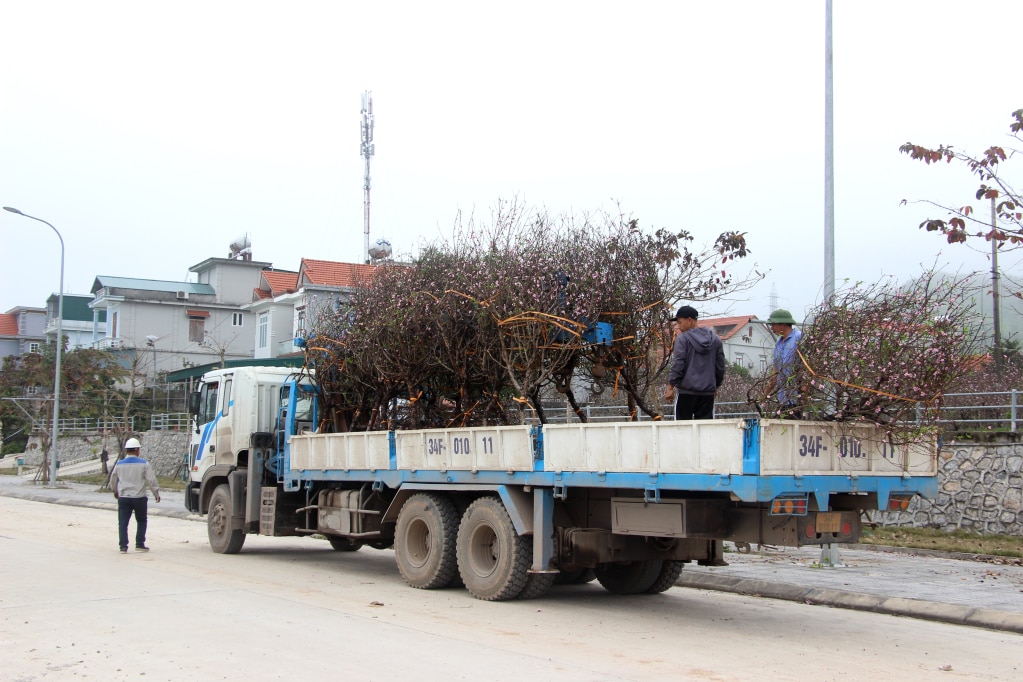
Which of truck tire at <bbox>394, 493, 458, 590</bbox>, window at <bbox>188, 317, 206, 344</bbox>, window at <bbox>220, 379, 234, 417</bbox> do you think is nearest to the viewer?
truck tire at <bbox>394, 493, 458, 590</bbox>

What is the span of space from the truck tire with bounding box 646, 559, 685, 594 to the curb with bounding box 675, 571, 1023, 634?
113 cm

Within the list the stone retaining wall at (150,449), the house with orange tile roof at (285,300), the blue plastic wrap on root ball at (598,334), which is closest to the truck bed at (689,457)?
the blue plastic wrap on root ball at (598,334)

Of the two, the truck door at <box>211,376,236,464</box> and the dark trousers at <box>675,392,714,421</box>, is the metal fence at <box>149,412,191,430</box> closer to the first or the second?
the truck door at <box>211,376,236,464</box>

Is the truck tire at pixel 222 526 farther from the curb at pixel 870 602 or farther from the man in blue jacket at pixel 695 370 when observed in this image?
the man in blue jacket at pixel 695 370

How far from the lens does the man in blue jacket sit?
9.56 meters

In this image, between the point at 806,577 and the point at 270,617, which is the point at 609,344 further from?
the point at 270,617

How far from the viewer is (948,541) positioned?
50.3ft

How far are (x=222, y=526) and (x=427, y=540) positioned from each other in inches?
192

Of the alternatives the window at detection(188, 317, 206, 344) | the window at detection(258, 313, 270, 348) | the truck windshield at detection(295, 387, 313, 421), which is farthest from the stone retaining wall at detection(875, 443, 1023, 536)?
the window at detection(188, 317, 206, 344)

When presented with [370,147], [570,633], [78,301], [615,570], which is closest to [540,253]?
[615,570]

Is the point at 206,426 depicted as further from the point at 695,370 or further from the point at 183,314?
the point at 183,314

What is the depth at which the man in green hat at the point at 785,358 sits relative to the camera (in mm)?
8773

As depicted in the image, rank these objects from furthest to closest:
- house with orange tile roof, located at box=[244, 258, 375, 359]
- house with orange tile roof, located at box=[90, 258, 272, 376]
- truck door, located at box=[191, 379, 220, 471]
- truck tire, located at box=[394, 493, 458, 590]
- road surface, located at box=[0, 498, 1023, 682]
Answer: house with orange tile roof, located at box=[90, 258, 272, 376]
house with orange tile roof, located at box=[244, 258, 375, 359]
truck door, located at box=[191, 379, 220, 471]
truck tire, located at box=[394, 493, 458, 590]
road surface, located at box=[0, 498, 1023, 682]

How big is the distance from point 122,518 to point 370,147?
134ft
